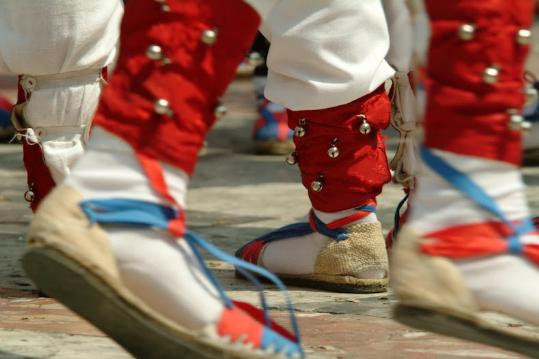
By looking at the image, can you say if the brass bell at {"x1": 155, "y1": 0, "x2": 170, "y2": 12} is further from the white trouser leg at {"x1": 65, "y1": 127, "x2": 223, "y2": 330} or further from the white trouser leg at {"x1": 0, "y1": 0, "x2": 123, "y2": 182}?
the white trouser leg at {"x1": 0, "y1": 0, "x2": 123, "y2": 182}

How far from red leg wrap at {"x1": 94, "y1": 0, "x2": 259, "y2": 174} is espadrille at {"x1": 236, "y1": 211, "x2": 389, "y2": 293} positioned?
33.6 inches

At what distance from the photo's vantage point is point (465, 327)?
1593 mm

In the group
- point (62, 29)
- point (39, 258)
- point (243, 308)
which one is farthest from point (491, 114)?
point (62, 29)

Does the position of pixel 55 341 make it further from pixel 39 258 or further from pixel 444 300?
pixel 444 300

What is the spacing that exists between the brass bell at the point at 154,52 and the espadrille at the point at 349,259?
924 mm

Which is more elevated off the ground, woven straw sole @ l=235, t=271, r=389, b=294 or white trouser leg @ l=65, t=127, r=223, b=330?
white trouser leg @ l=65, t=127, r=223, b=330

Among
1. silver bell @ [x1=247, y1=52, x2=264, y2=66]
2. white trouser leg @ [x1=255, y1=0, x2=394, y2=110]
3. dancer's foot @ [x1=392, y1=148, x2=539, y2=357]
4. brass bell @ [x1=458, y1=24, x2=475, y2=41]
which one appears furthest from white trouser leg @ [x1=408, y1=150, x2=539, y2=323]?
white trouser leg @ [x1=255, y1=0, x2=394, y2=110]

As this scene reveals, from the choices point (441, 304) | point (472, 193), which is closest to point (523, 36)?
point (472, 193)

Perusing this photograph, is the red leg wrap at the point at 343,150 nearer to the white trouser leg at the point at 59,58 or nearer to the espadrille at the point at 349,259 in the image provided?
the espadrille at the point at 349,259

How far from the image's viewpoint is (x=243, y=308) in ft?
5.61

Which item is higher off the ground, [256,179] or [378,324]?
[378,324]

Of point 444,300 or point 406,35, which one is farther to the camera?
point 406,35

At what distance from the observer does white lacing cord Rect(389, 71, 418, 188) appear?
269 cm

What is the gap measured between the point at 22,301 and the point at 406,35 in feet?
3.16
